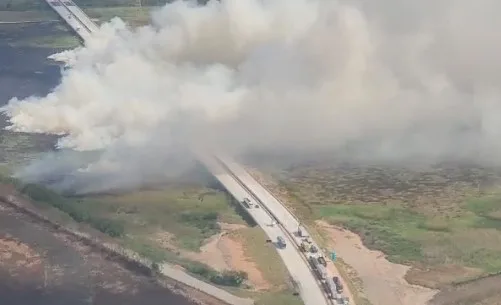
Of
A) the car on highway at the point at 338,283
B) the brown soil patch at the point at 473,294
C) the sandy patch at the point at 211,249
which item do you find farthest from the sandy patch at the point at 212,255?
the brown soil patch at the point at 473,294

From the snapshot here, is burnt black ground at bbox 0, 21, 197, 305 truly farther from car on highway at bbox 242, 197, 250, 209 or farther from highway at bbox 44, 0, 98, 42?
highway at bbox 44, 0, 98, 42

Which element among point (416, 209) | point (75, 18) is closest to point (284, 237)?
point (416, 209)

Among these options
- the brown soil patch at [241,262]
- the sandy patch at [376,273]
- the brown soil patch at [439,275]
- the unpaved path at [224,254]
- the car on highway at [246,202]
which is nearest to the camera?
the sandy patch at [376,273]

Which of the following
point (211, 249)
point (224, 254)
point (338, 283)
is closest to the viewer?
point (338, 283)

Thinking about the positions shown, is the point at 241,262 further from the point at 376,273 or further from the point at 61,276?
the point at 61,276

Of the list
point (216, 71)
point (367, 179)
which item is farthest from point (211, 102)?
point (367, 179)

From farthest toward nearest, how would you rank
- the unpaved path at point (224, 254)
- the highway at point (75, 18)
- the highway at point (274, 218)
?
the highway at point (75, 18) → the unpaved path at point (224, 254) → the highway at point (274, 218)

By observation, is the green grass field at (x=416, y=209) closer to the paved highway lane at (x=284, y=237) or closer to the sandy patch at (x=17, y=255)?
the paved highway lane at (x=284, y=237)
